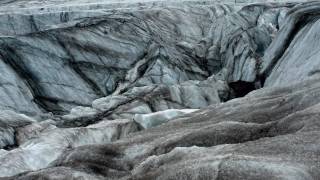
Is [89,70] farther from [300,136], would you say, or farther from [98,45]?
[300,136]

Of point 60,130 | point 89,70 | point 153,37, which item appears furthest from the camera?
point 153,37

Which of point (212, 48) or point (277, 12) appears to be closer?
point (212, 48)

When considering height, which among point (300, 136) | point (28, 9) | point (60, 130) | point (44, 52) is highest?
point (300, 136)

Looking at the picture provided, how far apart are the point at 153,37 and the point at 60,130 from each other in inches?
850

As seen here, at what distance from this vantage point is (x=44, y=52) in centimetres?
4591

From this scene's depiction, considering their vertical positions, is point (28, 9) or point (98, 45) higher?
point (98, 45)

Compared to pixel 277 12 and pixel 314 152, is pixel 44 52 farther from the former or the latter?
pixel 314 152

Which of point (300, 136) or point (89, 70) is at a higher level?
point (300, 136)

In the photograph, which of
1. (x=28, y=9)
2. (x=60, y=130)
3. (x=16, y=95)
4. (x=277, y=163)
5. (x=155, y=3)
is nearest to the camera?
(x=277, y=163)

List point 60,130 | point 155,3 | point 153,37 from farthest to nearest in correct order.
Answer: point 155,3
point 153,37
point 60,130

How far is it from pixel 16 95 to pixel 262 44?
20.2 m

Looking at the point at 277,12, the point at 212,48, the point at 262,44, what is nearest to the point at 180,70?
the point at 212,48

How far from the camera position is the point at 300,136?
50.6ft

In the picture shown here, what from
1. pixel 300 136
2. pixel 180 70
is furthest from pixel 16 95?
pixel 300 136
